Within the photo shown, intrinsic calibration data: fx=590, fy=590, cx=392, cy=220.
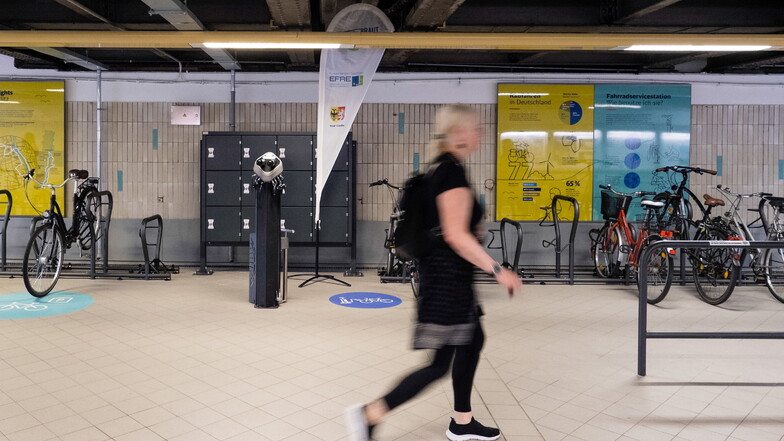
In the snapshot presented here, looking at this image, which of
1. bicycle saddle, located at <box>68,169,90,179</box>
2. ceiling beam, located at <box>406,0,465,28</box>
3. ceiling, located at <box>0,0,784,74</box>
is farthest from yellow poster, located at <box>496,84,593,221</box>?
bicycle saddle, located at <box>68,169,90,179</box>

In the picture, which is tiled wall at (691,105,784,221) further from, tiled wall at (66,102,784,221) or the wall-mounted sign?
the wall-mounted sign

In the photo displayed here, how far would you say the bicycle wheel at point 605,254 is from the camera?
23.8 feet

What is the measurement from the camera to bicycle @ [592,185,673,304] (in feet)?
20.2

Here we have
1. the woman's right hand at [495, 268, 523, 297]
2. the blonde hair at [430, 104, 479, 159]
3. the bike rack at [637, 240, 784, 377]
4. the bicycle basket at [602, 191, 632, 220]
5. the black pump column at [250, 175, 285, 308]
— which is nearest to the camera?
the woman's right hand at [495, 268, 523, 297]

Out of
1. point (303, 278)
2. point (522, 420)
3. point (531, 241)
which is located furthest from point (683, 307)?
point (303, 278)

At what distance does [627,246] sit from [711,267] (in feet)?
2.88

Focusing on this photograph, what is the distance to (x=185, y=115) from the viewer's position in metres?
8.24

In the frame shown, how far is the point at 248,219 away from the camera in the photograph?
7746 mm

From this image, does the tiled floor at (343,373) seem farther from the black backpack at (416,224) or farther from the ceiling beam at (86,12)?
the ceiling beam at (86,12)

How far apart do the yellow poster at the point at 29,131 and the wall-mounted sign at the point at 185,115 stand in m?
1.54

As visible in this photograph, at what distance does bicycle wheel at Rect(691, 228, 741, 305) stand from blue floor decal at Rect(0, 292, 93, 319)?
20.3ft

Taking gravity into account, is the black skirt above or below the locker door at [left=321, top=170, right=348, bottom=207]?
below

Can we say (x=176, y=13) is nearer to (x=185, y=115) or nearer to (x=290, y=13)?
(x=290, y=13)

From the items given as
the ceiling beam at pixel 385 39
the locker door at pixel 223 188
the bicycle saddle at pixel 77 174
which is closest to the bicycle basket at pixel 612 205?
the ceiling beam at pixel 385 39
